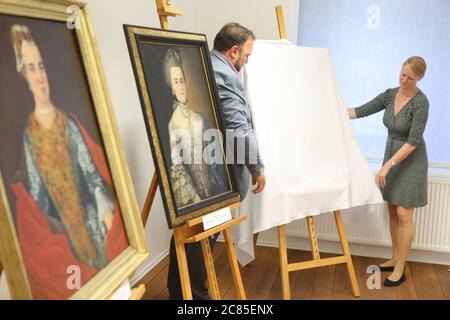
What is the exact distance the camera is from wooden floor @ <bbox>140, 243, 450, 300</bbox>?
9.12ft

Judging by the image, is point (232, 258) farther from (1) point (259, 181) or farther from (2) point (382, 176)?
(2) point (382, 176)

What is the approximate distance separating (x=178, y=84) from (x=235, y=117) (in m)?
0.46

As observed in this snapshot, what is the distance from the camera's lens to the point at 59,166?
1.17 meters

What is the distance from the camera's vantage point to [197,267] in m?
2.39

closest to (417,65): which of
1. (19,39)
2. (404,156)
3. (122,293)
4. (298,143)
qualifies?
(404,156)

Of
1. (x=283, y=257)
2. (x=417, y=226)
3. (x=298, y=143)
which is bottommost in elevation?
(x=417, y=226)

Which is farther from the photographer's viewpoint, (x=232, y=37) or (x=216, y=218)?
(x=232, y=37)

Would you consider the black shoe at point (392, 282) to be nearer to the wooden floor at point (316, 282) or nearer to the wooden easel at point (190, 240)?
the wooden floor at point (316, 282)

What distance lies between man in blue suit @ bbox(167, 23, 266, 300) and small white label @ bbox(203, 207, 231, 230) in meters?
0.15

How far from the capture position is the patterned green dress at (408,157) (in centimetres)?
277

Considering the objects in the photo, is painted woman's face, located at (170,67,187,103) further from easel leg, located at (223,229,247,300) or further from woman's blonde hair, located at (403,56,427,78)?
woman's blonde hair, located at (403,56,427,78)

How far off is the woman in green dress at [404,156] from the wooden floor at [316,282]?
0.14 meters

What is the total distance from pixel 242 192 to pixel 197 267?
48 centimetres

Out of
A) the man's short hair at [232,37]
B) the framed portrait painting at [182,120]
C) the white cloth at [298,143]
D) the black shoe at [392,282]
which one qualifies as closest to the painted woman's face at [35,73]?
the framed portrait painting at [182,120]
